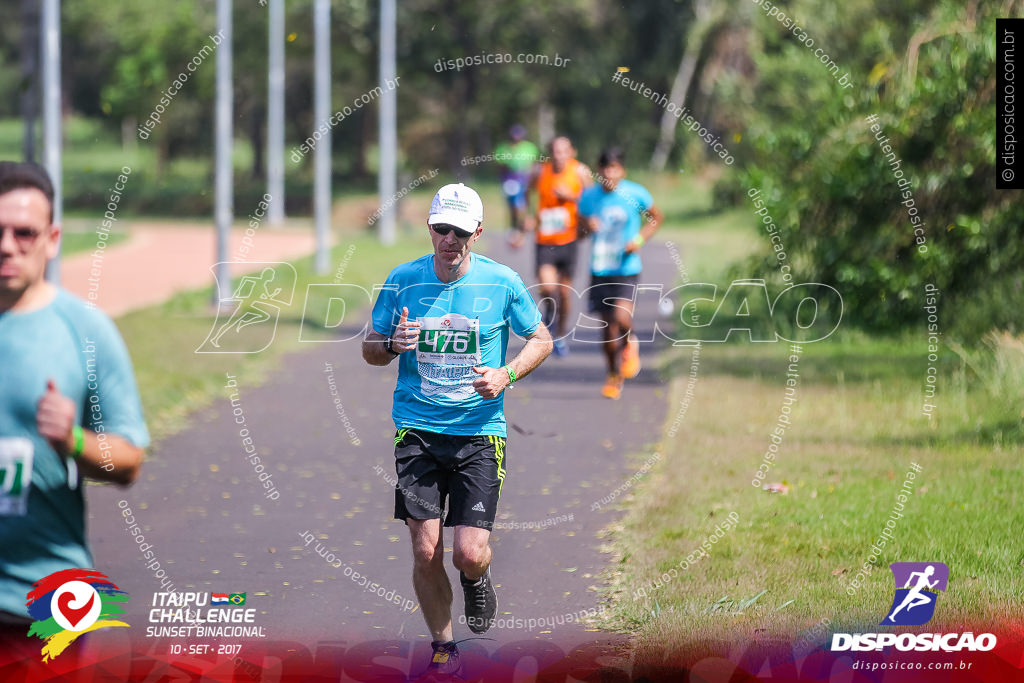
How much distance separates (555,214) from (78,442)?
32.2ft

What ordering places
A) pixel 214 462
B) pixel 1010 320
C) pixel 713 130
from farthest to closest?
pixel 713 130 < pixel 1010 320 < pixel 214 462

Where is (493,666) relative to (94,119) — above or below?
below

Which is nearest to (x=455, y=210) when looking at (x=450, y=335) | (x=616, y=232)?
(x=450, y=335)

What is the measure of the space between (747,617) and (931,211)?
937 centimetres

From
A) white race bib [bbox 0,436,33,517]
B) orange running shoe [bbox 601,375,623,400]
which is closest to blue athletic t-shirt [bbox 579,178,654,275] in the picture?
orange running shoe [bbox 601,375,623,400]

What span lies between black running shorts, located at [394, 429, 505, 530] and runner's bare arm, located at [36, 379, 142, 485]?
1736 millimetres

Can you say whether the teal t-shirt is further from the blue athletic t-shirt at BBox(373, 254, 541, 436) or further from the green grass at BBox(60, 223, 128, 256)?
the green grass at BBox(60, 223, 128, 256)

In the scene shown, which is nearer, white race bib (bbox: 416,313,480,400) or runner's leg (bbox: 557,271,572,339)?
white race bib (bbox: 416,313,480,400)

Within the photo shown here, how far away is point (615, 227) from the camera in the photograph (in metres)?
11.7

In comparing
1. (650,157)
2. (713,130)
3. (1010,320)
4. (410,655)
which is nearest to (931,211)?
(1010,320)

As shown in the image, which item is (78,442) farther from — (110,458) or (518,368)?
(518,368)

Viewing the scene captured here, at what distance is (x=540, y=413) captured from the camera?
450 inches

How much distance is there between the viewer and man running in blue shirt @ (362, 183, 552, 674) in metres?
5.54

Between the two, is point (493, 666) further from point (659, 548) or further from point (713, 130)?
point (713, 130)
